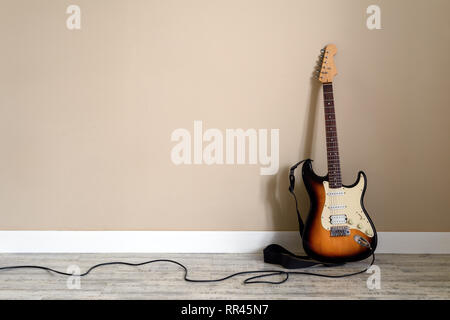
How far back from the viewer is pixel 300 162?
5.84 feet

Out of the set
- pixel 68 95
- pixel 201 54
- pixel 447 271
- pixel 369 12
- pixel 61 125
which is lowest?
pixel 447 271

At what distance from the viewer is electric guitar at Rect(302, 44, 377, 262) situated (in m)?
1.69

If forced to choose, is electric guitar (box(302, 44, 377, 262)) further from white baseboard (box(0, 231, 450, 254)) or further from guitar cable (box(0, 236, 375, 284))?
white baseboard (box(0, 231, 450, 254))

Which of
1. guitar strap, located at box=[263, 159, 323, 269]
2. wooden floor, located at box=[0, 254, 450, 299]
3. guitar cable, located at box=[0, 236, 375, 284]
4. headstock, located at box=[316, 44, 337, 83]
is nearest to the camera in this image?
wooden floor, located at box=[0, 254, 450, 299]

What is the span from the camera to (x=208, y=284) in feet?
4.88

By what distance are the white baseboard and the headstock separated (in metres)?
0.78

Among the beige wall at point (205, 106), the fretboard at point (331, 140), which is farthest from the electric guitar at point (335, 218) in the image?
the beige wall at point (205, 106)

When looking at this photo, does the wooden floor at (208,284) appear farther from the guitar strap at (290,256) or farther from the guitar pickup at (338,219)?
the guitar pickup at (338,219)

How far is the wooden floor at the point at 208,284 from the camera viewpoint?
1385 mm

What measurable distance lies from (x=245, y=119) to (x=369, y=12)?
0.79m

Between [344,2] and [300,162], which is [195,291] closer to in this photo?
[300,162]

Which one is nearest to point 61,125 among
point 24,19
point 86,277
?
point 24,19

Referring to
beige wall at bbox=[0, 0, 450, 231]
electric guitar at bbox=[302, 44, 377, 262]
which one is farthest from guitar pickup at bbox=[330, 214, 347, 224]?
beige wall at bbox=[0, 0, 450, 231]
